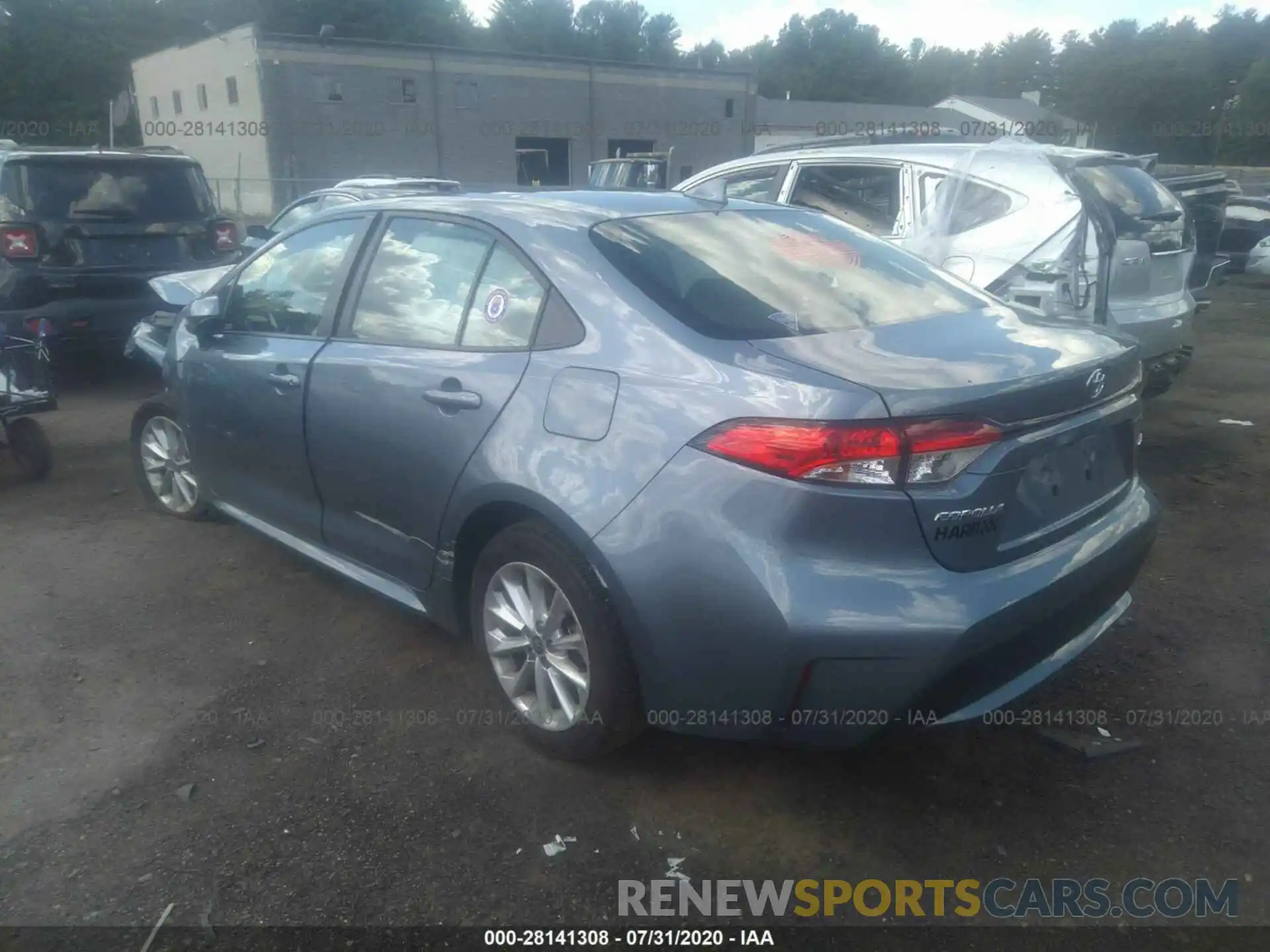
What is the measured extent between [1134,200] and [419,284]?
4561 millimetres

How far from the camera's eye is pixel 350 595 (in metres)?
4.27

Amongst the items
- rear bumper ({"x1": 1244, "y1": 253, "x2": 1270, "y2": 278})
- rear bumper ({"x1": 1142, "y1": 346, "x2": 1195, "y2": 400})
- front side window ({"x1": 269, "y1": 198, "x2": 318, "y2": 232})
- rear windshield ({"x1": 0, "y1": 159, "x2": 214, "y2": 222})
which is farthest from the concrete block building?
rear bumper ({"x1": 1142, "y1": 346, "x2": 1195, "y2": 400})

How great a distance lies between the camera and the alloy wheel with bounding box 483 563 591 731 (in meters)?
2.86

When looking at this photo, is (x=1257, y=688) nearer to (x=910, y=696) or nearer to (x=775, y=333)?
(x=910, y=696)

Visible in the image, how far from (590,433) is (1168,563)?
3108mm

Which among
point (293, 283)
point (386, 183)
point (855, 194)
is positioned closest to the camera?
point (293, 283)

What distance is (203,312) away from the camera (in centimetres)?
438

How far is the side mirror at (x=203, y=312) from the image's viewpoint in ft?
13.9

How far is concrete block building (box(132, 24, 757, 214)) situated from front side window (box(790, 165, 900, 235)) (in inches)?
1026

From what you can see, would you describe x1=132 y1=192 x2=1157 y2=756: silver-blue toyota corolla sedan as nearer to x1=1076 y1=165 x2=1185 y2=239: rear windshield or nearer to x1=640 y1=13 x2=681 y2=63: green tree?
x1=1076 y1=165 x2=1185 y2=239: rear windshield

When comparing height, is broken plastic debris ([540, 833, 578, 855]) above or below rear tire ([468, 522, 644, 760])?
below

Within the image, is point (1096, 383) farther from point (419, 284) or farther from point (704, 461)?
point (419, 284)

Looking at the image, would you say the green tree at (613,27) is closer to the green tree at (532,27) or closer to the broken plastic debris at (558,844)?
the green tree at (532,27)

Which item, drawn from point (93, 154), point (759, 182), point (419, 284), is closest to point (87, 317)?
point (93, 154)
